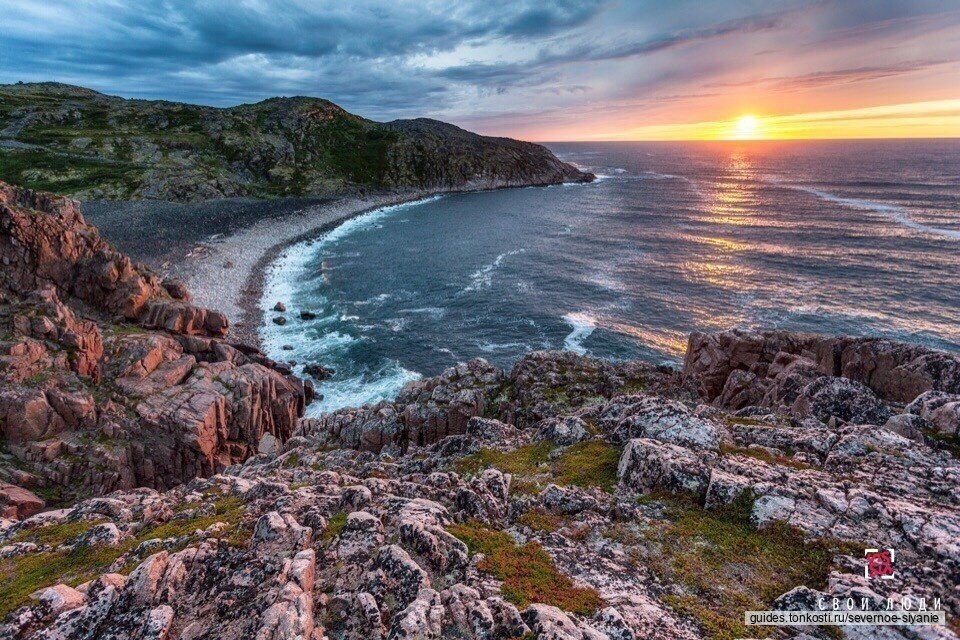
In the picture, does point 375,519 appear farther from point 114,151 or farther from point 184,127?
point 184,127

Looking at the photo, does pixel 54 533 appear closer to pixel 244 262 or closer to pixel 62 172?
pixel 244 262

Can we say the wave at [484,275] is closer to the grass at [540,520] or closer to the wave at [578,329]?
the wave at [578,329]

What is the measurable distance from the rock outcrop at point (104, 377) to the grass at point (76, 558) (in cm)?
1584

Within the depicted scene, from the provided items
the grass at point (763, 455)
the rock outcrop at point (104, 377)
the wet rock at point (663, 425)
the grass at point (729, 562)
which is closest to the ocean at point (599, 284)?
the rock outcrop at point (104, 377)

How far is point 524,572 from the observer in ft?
42.4

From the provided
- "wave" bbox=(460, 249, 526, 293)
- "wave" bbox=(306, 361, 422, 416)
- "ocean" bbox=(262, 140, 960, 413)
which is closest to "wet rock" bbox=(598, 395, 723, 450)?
"wave" bbox=(306, 361, 422, 416)

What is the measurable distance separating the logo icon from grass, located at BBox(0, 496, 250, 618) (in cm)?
1773

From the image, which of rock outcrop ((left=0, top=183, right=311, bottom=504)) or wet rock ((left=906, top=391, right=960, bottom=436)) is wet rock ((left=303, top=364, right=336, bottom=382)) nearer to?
rock outcrop ((left=0, top=183, right=311, bottom=504))

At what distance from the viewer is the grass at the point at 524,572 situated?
11820 mm

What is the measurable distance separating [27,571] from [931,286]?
113 meters

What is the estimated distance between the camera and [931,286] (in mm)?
78250

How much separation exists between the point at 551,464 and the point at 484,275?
77.3 m

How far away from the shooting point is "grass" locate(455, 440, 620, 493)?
18.9 metres

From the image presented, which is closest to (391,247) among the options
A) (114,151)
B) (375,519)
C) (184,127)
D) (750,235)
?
(750,235)
